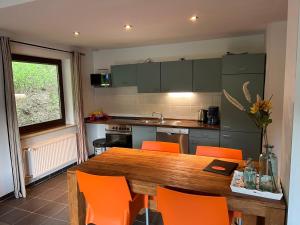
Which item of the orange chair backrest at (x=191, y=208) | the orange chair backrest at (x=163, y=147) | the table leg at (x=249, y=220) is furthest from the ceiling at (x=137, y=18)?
the table leg at (x=249, y=220)

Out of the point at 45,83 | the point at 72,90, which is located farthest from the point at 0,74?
the point at 72,90

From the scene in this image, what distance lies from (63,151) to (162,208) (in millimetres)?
2969

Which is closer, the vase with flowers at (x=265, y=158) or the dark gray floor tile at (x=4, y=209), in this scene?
the vase with flowers at (x=265, y=158)

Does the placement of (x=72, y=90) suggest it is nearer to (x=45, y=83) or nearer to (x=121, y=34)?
(x=45, y=83)

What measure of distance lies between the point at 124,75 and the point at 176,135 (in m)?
1.54

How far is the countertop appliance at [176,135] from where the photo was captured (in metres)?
3.70

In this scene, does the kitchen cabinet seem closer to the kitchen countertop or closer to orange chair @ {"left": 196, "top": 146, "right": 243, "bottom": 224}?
the kitchen countertop

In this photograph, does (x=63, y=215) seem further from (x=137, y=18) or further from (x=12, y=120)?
(x=137, y=18)

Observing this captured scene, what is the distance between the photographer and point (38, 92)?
378cm

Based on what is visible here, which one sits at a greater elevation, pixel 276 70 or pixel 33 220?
pixel 276 70

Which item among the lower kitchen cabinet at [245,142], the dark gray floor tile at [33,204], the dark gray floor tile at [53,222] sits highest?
the lower kitchen cabinet at [245,142]

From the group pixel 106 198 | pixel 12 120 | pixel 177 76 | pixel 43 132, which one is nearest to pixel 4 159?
pixel 12 120

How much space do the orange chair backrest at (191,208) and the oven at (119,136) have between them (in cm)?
273

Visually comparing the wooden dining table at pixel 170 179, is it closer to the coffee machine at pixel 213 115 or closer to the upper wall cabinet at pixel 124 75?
the coffee machine at pixel 213 115
